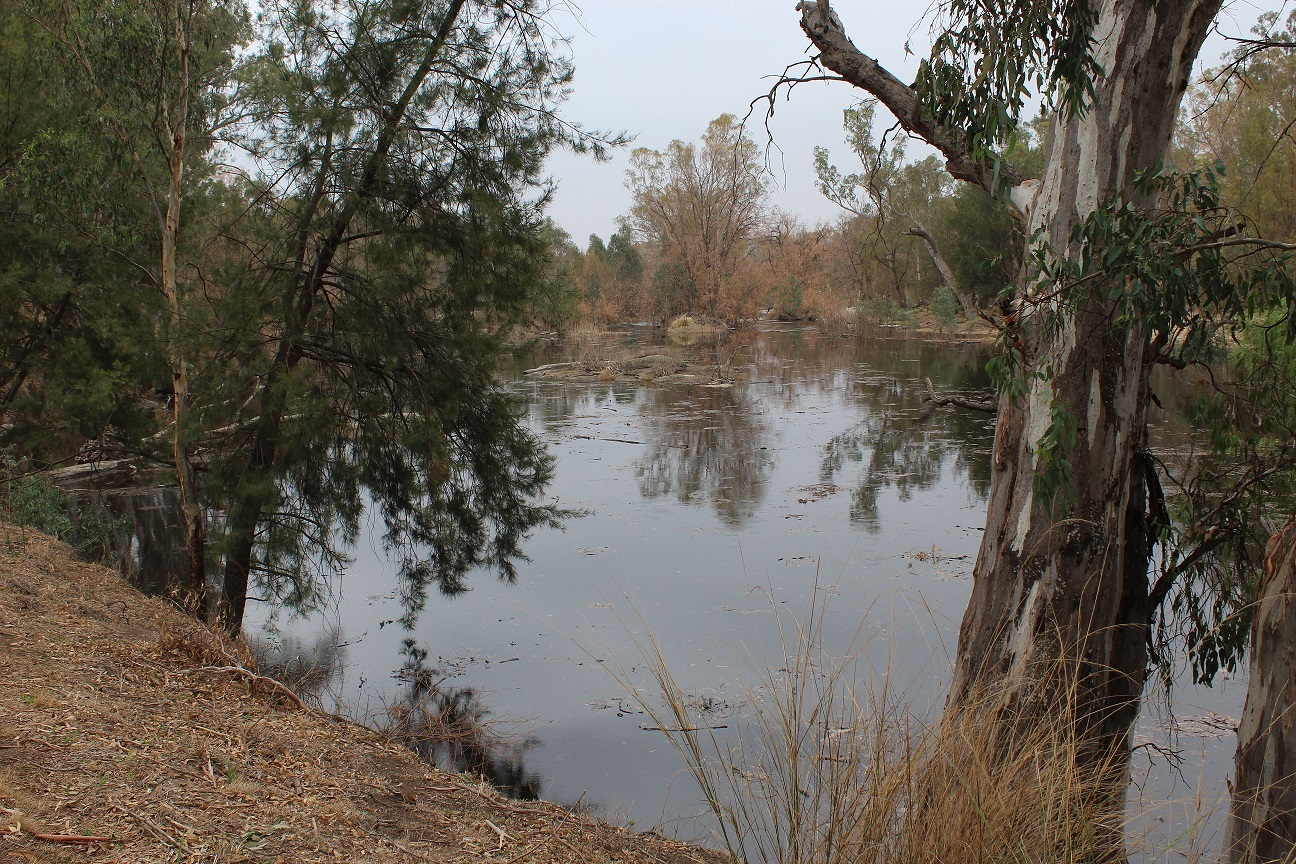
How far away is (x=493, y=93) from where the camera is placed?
7.66m

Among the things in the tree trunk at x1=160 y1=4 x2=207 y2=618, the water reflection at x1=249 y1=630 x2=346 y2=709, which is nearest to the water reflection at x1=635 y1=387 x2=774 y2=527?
the water reflection at x1=249 y1=630 x2=346 y2=709

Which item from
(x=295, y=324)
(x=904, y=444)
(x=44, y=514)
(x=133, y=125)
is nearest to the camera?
(x=295, y=324)

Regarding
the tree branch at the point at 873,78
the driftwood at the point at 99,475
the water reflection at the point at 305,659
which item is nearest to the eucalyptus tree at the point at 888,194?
the tree branch at the point at 873,78

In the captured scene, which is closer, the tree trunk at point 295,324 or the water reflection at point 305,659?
the water reflection at point 305,659

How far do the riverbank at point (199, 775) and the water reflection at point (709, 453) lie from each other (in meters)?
6.60

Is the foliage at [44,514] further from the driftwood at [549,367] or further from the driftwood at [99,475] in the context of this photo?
the driftwood at [549,367]

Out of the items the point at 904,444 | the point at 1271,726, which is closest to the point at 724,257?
the point at 904,444

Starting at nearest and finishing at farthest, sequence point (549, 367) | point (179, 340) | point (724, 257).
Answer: point (179, 340)
point (549, 367)
point (724, 257)

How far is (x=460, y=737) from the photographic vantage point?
6.15 meters

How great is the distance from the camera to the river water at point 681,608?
5734mm

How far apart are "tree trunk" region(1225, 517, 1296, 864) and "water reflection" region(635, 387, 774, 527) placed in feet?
23.8

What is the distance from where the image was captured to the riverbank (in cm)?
264

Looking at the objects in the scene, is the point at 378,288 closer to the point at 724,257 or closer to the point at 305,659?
the point at 305,659

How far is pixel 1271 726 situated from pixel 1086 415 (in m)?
1.52
